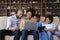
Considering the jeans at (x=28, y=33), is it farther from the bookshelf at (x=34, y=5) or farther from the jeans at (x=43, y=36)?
the bookshelf at (x=34, y=5)

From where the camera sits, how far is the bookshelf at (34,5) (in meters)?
9.14

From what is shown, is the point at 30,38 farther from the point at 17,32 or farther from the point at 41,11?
the point at 41,11

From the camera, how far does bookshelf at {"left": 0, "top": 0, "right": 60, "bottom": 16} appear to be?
9141mm

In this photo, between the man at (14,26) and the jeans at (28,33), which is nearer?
the jeans at (28,33)

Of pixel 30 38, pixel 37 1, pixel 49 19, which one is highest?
pixel 37 1

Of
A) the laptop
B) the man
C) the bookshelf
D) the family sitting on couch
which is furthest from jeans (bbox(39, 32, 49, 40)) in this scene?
the bookshelf

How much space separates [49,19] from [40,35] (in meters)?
0.78


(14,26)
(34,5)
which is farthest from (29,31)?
(34,5)

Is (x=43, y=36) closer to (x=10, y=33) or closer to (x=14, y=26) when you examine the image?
(x=10, y=33)

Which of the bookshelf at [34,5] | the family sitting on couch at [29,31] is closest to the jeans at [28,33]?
the family sitting on couch at [29,31]

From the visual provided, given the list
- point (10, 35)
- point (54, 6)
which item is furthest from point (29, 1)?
point (10, 35)

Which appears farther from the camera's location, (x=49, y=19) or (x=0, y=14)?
(x=0, y=14)

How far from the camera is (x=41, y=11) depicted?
9.17 m

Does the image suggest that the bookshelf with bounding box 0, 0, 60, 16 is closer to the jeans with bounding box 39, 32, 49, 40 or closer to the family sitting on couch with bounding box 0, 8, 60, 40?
the family sitting on couch with bounding box 0, 8, 60, 40
